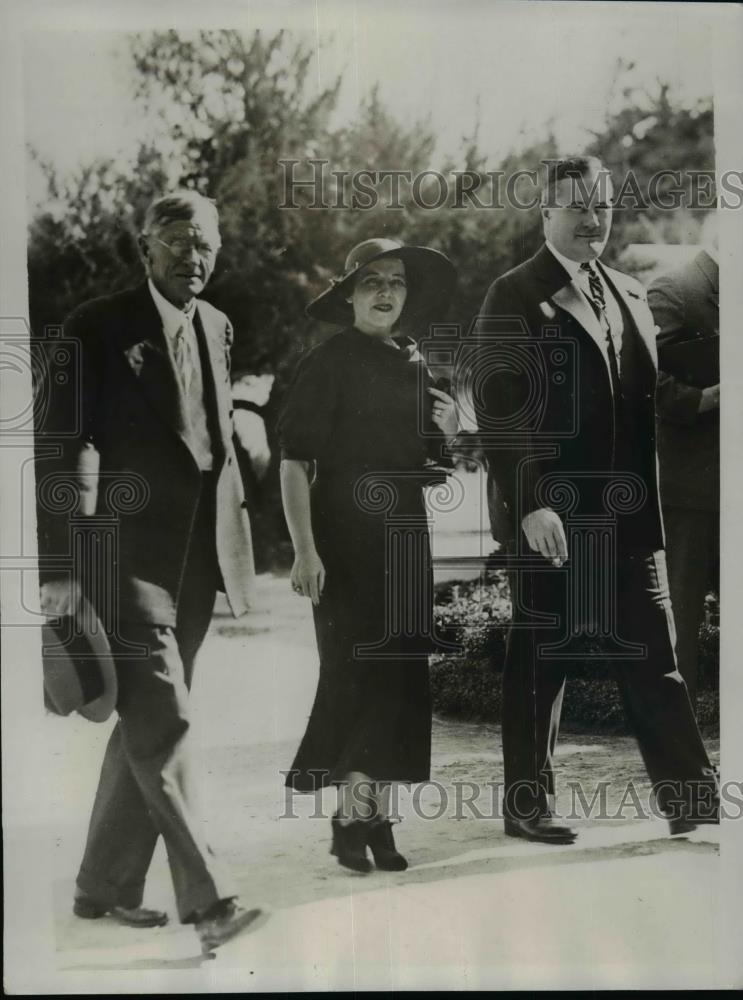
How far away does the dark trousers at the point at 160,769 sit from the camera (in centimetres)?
459

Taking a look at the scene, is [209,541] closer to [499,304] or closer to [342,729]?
[342,729]

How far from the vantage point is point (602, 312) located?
15.5ft

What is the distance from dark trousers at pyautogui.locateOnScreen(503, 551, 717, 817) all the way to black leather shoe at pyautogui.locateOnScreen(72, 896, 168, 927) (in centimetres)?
143

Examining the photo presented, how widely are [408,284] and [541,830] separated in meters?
2.21

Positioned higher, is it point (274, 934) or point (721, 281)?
point (721, 281)

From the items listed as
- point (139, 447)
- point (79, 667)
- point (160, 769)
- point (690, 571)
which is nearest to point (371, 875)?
point (160, 769)

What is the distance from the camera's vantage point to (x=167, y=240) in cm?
461

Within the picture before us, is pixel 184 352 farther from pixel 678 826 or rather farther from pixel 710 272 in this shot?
pixel 678 826

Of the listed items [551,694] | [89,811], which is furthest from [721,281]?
[89,811]

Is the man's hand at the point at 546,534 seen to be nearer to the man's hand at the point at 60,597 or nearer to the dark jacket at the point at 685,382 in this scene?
the dark jacket at the point at 685,382

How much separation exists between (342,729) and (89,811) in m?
1.03

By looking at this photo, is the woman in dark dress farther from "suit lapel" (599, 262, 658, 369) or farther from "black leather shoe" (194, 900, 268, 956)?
"suit lapel" (599, 262, 658, 369)

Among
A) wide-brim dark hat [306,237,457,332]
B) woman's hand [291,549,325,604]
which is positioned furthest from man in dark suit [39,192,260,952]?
wide-brim dark hat [306,237,457,332]

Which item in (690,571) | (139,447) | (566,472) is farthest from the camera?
(690,571)
